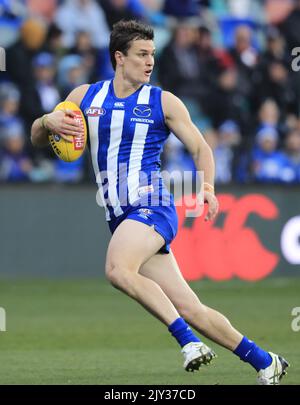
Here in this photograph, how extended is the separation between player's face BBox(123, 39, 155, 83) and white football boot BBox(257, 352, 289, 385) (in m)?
2.14

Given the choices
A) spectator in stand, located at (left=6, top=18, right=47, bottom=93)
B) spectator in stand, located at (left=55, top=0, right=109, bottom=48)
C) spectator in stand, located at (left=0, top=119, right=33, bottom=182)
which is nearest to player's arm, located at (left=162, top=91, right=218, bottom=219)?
spectator in stand, located at (left=0, top=119, right=33, bottom=182)

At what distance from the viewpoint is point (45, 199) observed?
15508mm

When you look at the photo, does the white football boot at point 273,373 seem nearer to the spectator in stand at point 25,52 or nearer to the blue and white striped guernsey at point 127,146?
the blue and white striped guernsey at point 127,146

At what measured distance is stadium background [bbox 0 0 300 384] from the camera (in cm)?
1520

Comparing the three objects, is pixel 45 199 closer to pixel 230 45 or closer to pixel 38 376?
pixel 230 45

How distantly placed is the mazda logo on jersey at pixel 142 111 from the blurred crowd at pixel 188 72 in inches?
292

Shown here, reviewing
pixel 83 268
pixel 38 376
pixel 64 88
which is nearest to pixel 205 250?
pixel 83 268

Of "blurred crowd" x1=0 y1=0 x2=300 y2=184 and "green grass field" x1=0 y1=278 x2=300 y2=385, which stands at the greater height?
"blurred crowd" x1=0 y1=0 x2=300 y2=184

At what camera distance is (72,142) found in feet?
24.8

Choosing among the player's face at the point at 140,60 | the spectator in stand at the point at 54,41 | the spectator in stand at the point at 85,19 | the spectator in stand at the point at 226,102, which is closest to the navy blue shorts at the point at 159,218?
the player's face at the point at 140,60

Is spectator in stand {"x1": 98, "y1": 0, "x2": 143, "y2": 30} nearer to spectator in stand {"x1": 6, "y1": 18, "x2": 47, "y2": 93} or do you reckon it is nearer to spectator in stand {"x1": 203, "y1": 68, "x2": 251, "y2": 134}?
spectator in stand {"x1": 6, "y1": 18, "x2": 47, "y2": 93}
